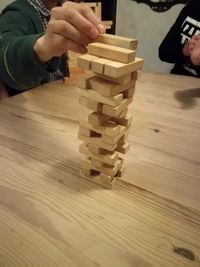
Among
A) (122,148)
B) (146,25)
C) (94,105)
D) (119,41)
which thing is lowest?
(146,25)

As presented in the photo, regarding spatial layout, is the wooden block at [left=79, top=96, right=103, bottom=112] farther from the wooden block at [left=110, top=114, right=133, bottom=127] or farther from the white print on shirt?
the white print on shirt

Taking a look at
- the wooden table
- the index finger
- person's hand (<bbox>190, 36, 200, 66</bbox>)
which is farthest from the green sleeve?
person's hand (<bbox>190, 36, 200, 66</bbox>)

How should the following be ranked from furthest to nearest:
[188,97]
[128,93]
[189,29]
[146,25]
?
[146,25] < [189,29] < [188,97] < [128,93]

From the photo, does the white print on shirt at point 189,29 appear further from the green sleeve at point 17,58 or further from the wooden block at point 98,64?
the wooden block at point 98,64

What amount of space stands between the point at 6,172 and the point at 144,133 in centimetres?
38

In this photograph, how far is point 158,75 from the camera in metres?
1.28

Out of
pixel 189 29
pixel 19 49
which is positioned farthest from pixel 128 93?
pixel 189 29

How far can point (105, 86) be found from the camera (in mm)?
500

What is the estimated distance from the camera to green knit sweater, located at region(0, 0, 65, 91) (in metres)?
0.87

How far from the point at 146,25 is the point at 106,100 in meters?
1.68

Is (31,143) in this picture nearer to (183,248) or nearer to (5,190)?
(5,190)

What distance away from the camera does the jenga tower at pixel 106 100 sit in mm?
491

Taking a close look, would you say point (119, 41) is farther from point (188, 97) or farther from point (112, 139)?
point (188, 97)

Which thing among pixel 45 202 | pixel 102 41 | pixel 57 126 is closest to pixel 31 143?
pixel 57 126
